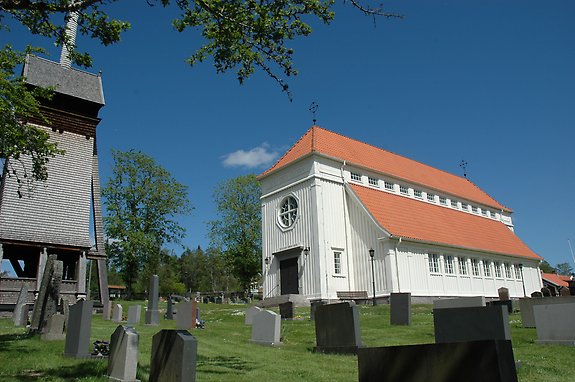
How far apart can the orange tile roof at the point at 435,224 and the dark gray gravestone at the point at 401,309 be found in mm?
10839

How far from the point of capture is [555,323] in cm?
905

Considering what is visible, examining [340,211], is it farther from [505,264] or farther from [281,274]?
[505,264]

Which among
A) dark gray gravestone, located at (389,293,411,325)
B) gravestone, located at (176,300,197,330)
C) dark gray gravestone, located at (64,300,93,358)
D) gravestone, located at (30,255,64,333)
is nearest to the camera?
dark gray gravestone, located at (64,300,93,358)

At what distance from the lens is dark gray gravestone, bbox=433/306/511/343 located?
6.73 m

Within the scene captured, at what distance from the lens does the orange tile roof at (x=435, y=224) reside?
87.0 ft

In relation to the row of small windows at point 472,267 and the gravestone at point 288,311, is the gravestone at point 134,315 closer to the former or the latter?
the gravestone at point 288,311

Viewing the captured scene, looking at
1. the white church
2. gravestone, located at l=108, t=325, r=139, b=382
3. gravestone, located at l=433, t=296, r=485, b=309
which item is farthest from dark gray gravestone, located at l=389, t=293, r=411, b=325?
the white church

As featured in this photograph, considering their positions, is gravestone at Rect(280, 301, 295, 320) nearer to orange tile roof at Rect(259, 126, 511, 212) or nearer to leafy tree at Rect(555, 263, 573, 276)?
orange tile roof at Rect(259, 126, 511, 212)

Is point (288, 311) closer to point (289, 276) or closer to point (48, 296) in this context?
point (48, 296)

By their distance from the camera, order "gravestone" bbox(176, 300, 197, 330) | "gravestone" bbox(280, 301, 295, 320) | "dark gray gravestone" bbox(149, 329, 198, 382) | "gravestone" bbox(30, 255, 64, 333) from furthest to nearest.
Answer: "gravestone" bbox(280, 301, 295, 320)
"gravestone" bbox(176, 300, 197, 330)
"gravestone" bbox(30, 255, 64, 333)
"dark gray gravestone" bbox(149, 329, 198, 382)

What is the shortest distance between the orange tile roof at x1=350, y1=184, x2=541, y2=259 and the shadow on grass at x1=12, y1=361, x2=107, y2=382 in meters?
19.4

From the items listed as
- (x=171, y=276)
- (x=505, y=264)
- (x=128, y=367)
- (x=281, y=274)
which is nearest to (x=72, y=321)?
(x=128, y=367)

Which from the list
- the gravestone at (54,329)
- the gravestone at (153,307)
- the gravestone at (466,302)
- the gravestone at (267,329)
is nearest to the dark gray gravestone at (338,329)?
the gravestone at (267,329)

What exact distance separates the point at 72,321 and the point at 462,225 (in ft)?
98.8
